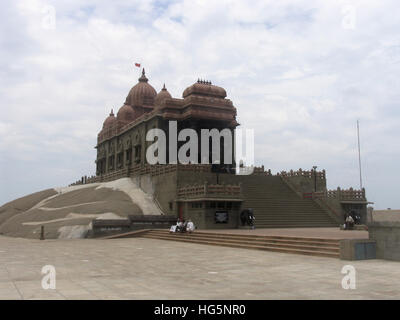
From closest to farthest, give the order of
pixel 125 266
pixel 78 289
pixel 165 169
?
pixel 78 289 → pixel 125 266 → pixel 165 169

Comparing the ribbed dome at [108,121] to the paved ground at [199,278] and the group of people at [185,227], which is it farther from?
the paved ground at [199,278]

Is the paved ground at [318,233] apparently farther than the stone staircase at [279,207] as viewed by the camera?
No

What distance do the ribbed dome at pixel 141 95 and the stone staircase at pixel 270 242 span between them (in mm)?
33376

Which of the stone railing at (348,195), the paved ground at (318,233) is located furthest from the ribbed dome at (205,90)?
the paved ground at (318,233)

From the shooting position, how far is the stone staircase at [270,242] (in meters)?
16.3

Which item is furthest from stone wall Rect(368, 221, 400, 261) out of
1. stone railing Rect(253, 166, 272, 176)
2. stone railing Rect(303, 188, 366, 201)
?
stone railing Rect(253, 166, 272, 176)

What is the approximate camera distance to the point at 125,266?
13.6 metres

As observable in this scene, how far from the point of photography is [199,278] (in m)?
11.0

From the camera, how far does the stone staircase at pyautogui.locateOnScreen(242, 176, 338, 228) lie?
31.0 meters

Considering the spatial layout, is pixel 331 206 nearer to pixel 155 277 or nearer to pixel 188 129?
pixel 188 129

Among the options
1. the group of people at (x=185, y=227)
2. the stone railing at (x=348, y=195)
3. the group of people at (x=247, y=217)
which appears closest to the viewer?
the group of people at (x=185, y=227)

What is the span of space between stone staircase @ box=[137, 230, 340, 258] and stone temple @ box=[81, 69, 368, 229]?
407cm
